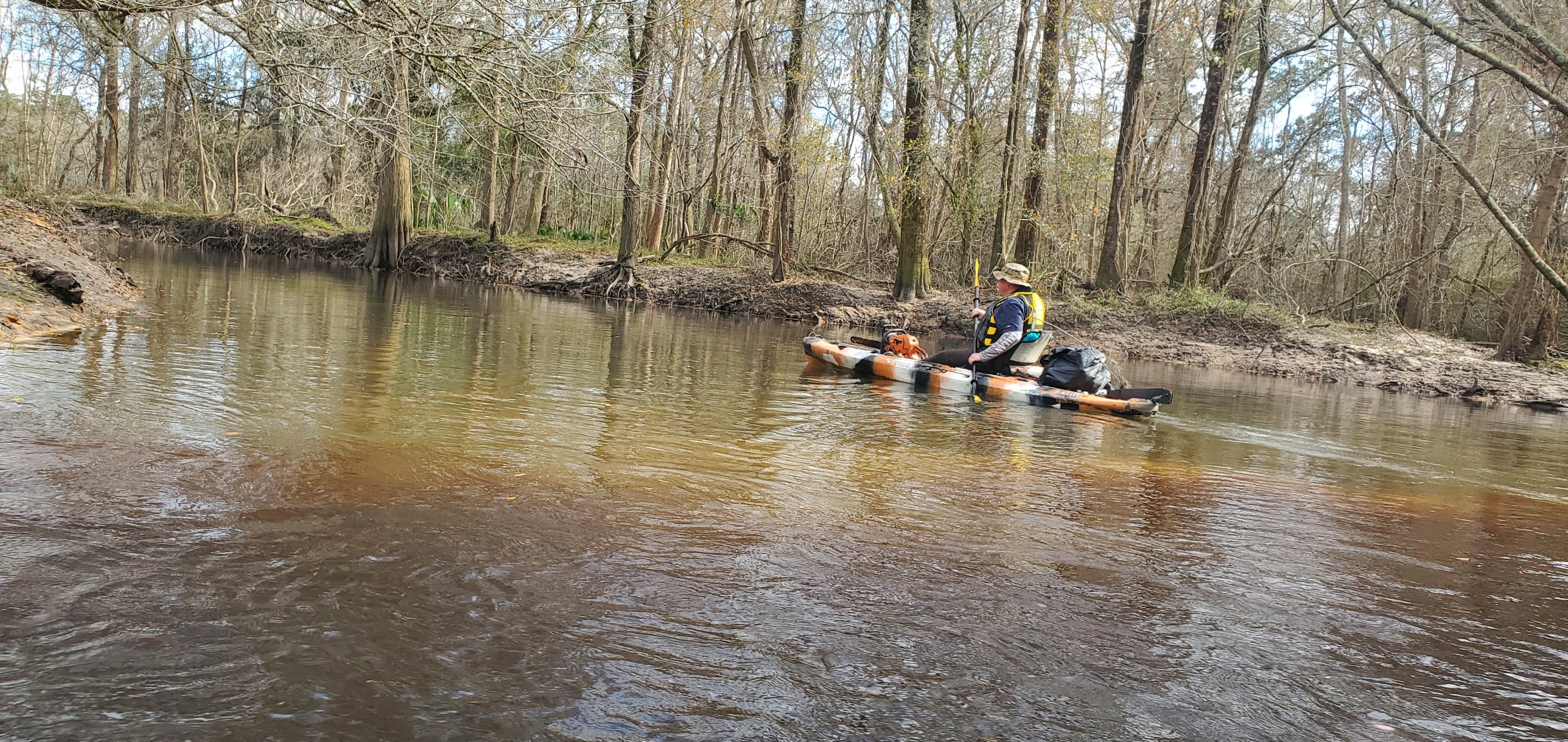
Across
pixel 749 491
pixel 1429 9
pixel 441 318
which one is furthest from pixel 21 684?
pixel 1429 9

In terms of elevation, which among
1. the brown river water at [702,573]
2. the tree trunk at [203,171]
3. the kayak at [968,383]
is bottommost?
the brown river water at [702,573]

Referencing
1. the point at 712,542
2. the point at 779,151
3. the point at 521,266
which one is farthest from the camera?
the point at 521,266

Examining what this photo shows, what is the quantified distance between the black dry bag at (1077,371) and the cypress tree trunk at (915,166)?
8591mm

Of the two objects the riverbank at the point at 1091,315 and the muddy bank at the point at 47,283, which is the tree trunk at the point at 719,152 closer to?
the riverbank at the point at 1091,315

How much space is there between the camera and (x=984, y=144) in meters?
19.7

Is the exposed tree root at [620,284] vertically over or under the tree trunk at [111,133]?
under

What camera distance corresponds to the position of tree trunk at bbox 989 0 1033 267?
18125 millimetres

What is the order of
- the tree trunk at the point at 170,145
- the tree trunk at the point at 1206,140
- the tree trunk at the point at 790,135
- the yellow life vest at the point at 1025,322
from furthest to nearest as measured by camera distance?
1. the tree trunk at the point at 170,145
2. the tree trunk at the point at 790,135
3. the tree trunk at the point at 1206,140
4. the yellow life vest at the point at 1025,322

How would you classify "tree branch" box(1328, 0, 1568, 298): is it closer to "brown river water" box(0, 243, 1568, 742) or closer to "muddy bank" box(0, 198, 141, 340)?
"brown river water" box(0, 243, 1568, 742)

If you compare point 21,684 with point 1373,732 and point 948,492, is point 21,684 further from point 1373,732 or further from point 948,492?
point 948,492

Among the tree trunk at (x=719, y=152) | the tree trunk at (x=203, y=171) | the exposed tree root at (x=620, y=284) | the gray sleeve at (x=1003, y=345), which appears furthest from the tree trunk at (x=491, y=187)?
the gray sleeve at (x=1003, y=345)

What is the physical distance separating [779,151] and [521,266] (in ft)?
24.4

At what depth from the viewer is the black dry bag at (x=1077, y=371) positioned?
9734mm

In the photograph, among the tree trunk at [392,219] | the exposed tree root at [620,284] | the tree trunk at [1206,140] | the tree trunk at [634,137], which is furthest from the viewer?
the tree trunk at [392,219]
